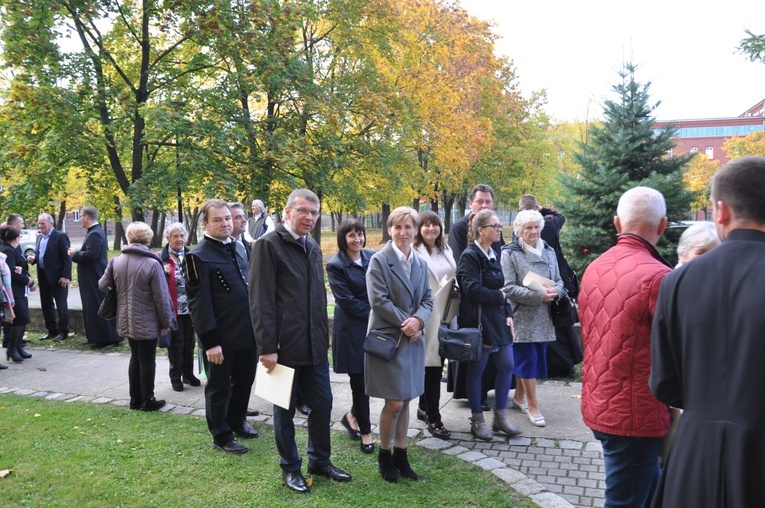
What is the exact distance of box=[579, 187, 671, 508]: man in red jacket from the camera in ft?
9.64

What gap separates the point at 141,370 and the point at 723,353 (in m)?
5.82

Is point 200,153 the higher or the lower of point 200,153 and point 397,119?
the lower

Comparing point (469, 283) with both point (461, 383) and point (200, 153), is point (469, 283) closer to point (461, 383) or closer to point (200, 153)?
point (461, 383)

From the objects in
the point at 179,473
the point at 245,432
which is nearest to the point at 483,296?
the point at 245,432

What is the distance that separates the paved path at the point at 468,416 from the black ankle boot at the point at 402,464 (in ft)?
2.01

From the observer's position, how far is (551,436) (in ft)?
17.9

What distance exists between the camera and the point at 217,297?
516cm

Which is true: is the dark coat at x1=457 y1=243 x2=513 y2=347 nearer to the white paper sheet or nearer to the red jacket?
the white paper sheet

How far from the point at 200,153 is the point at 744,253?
1273 cm

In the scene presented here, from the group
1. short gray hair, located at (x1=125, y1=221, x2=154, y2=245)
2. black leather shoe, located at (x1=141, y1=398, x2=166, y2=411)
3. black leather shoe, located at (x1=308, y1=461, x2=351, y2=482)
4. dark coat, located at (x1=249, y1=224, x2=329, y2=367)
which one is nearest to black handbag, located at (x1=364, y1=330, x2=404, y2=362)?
dark coat, located at (x1=249, y1=224, x2=329, y2=367)

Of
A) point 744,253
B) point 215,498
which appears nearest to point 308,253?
point 215,498

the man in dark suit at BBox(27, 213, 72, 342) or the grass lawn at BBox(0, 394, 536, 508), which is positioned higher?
the man in dark suit at BBox(27, 213, 72, 342)

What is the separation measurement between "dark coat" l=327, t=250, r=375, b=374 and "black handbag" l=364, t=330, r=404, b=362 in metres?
0.74

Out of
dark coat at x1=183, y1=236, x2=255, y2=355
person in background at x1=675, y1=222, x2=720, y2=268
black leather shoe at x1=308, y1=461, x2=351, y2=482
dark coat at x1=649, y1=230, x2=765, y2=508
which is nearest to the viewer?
dark coat at x1=649, y1=230, x2=765, y2=508
